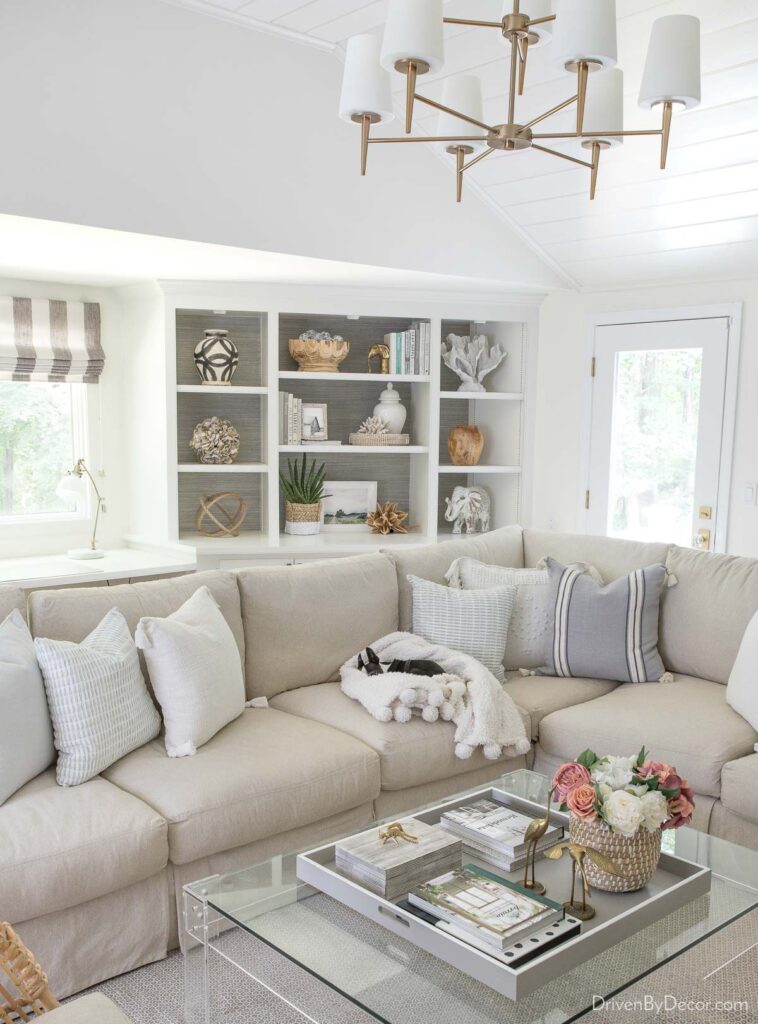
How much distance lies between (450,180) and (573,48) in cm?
236

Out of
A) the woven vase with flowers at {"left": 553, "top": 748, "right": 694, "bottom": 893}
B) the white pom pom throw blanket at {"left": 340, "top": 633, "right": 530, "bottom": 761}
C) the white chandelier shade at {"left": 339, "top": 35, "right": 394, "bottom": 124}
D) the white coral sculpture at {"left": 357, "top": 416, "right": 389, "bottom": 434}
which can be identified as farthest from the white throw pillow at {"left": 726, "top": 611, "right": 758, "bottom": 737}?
the white coral sculpture at {"left": 357, "top": 416, "right": 389, "bottom": 434}

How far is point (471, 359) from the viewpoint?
200 inches

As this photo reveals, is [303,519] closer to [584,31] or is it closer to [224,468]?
[224,468]

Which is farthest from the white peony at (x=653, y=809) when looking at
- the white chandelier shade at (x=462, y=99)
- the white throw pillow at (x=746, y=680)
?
the white chandelier shade at (x=462, y=99)

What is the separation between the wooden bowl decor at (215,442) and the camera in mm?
4637

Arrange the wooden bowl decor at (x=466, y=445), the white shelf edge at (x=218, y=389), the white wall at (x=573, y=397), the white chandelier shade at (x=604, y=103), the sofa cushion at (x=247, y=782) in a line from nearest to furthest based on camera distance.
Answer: the sofa cushion at (x=247, y=782) < the white chandelier shade at (x=604, y=103) < the white wall at (x=573, y=397) < the white shelf edge at (x=218, y=389) < the wooden bowl decor at (x=466, y=445)

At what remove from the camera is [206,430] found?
466cm

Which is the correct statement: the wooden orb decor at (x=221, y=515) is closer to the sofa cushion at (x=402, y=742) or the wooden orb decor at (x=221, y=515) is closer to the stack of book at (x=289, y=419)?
the stack of book at (x=289, y=419)

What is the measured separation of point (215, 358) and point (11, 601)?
225cm

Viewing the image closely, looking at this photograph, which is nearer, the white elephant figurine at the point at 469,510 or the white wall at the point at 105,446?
the white wall at the point at 105,446

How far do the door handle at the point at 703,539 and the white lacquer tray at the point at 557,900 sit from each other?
7.14ft

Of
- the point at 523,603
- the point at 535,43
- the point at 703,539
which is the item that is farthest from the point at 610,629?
the point at 535,43

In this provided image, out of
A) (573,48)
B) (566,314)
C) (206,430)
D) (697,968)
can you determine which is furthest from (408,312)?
(697,968)

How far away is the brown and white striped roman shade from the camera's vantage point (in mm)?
4277
